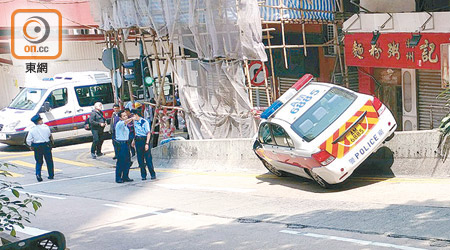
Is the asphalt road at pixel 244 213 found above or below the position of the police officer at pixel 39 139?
below

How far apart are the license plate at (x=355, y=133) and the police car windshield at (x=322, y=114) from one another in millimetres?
404

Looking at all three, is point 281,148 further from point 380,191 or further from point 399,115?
point 399,115

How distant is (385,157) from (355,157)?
1776 millimetres

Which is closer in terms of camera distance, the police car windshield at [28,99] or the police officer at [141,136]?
the police officer at [141,136]

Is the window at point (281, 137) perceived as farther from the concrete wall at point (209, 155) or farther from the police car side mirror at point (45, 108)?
the police car side mirror at point (45, 108)

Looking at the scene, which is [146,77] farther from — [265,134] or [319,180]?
[319,180]

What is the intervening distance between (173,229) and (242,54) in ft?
26.8

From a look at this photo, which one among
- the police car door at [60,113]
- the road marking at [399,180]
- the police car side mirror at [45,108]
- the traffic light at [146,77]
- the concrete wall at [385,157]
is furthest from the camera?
the police car door at [60,113]

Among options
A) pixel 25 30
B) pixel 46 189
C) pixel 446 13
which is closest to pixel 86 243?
pixel 46 189

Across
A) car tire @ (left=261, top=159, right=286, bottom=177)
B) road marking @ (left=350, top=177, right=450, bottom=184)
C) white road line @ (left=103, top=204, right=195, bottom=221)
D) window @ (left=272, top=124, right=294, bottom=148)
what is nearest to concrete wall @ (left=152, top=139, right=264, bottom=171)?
car tire @ (left=261, top=159, right=286, bottom=177)

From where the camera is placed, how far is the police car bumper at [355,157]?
40.9ft

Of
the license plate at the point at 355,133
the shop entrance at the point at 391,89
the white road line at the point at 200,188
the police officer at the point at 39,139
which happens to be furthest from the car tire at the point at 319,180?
the shop entrance at the point at 391,89

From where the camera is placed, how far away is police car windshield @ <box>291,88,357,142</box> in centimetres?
1293

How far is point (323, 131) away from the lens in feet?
42.0
